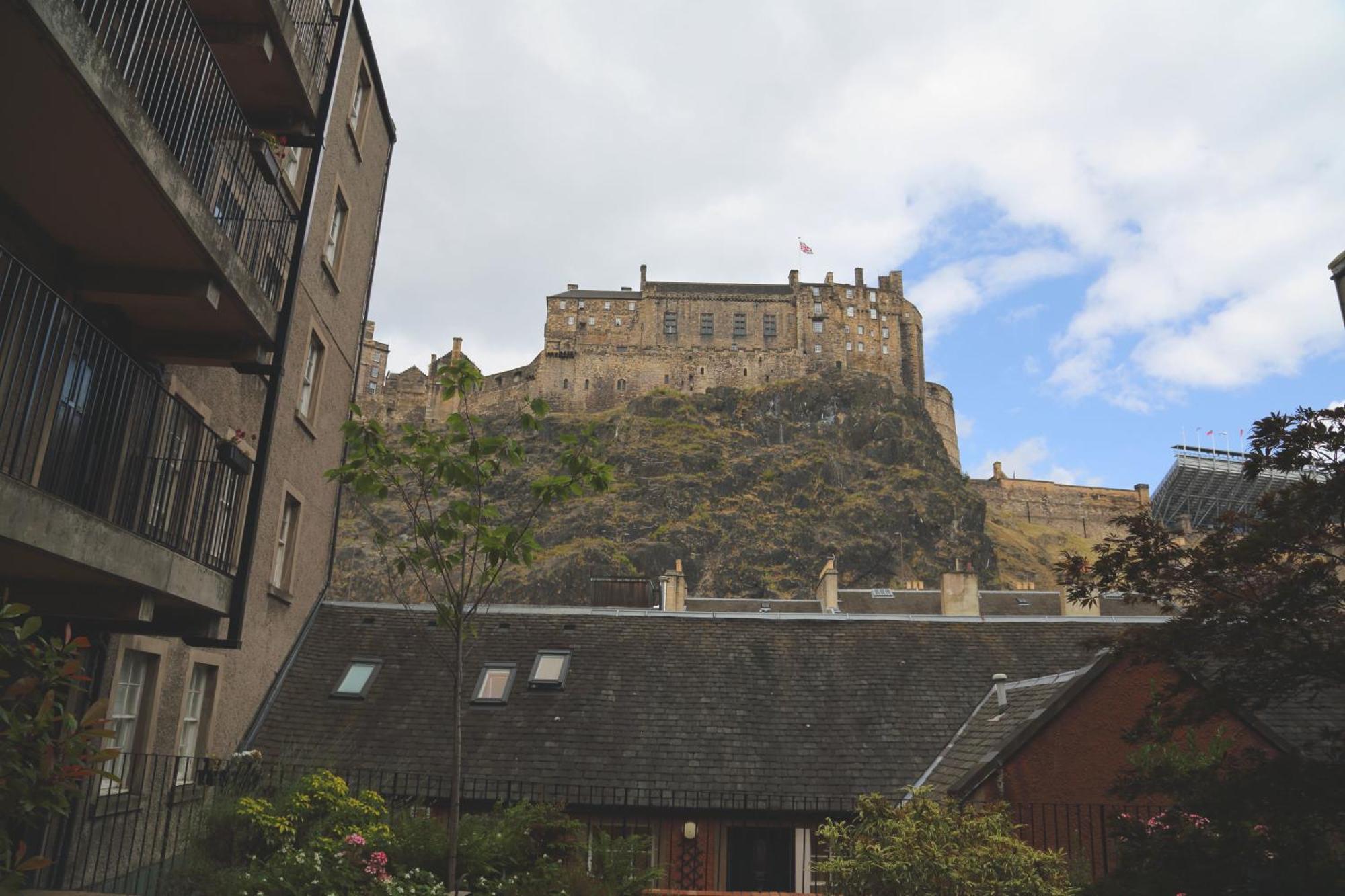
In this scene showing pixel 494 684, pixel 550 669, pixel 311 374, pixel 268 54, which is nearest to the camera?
pixel 268 54

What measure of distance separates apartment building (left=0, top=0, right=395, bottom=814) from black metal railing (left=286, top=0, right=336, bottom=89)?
6 cm

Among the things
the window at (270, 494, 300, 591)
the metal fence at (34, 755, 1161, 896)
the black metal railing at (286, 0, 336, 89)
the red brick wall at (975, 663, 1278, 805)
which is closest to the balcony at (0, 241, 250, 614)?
the metal fence at (34, 755, 1161, 896)

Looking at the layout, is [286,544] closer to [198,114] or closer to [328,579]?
[328,579]

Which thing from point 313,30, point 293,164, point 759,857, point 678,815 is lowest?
point 759,857

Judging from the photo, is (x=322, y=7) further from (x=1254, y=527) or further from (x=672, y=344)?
(x=672, y=344)

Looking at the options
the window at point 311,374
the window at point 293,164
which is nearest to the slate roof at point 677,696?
the window at point 311,374

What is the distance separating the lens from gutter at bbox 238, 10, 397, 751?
→ 1551cm

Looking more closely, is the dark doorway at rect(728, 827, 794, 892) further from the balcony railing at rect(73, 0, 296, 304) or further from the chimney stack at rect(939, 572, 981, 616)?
the chimney stack at rect(939, 572, 981, 616)

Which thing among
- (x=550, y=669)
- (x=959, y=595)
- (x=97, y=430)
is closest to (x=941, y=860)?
(x=97, y=430)

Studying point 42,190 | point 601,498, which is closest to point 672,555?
point 601,498

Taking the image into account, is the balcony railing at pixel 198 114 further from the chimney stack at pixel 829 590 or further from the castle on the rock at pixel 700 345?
the castle on the rock at pixel 700 345

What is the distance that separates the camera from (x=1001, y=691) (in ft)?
52.7

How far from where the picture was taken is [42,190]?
23.6 feet

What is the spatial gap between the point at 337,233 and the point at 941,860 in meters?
14.7
